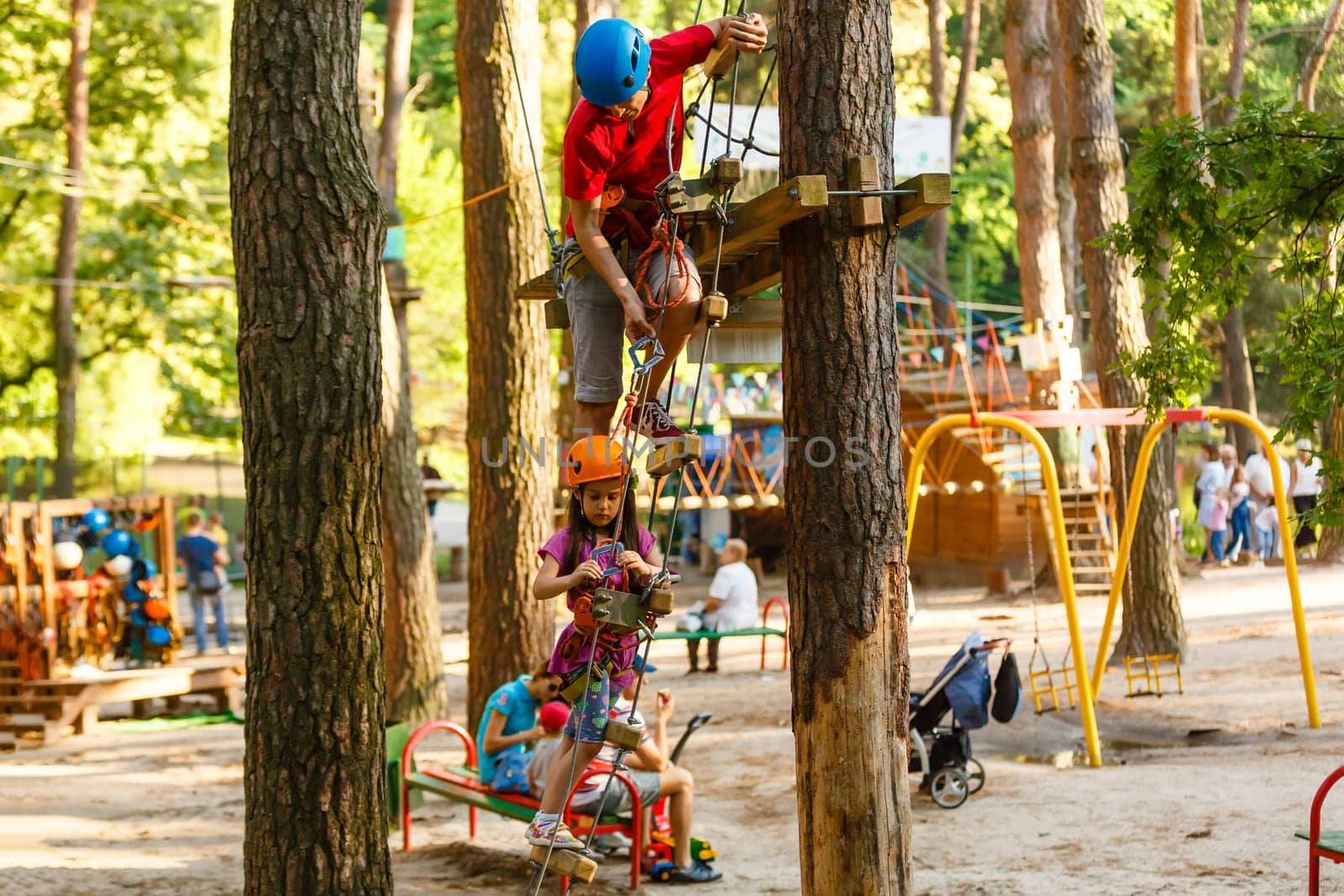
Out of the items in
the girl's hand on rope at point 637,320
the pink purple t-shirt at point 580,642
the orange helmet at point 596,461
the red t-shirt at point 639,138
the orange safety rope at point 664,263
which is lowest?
the pink purple t-shirt at point 580,642

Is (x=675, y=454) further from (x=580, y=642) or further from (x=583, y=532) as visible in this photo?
(x=580, y=642)

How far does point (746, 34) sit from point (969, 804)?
536 cm

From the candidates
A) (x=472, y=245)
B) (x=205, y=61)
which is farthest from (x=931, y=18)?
(x=472, y=245)

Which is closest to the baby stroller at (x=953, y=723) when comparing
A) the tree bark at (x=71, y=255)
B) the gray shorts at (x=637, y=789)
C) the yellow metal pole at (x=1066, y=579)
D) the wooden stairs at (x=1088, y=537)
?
the yellow metal pole at (x=1066, y=579)

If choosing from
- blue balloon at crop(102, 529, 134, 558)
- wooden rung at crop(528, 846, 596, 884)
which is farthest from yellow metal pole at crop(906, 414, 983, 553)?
blue balloon at crop(102, 529, 134, 558)

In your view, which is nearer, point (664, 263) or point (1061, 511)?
point (664, 263)

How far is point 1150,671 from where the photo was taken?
492 inches

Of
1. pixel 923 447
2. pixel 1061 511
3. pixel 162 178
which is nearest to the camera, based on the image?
pixel 923 447

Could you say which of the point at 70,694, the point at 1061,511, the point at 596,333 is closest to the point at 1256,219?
the point at 596,333

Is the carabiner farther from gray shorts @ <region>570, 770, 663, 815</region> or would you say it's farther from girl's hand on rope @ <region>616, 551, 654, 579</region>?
gray shorts @ <region>570, 770, 663, 815</region>

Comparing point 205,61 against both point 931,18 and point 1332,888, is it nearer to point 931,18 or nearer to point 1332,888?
point 931,18

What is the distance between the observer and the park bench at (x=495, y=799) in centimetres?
709

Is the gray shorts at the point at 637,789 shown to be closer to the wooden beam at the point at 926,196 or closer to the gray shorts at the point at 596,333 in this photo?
the gray shorts at the point at 596,333

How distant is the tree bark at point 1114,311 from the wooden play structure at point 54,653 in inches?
326
